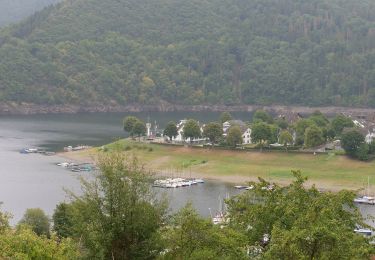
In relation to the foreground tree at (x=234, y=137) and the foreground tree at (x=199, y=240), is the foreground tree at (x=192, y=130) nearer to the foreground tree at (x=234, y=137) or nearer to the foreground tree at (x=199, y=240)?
the foreground tree at (x=234, y=137)

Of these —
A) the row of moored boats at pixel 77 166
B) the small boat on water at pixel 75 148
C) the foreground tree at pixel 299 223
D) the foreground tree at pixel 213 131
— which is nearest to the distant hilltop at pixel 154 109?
the small boat on water at pixel 75 148

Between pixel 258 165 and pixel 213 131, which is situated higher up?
pixel 213 131

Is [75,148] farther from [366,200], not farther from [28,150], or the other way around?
[366,200]

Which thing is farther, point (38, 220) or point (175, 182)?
point (175, 182)

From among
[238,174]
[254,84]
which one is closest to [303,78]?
[254,84]

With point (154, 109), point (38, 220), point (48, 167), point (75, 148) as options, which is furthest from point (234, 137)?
point (154, 109)

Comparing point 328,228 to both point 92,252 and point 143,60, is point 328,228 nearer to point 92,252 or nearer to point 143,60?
point 92,252
